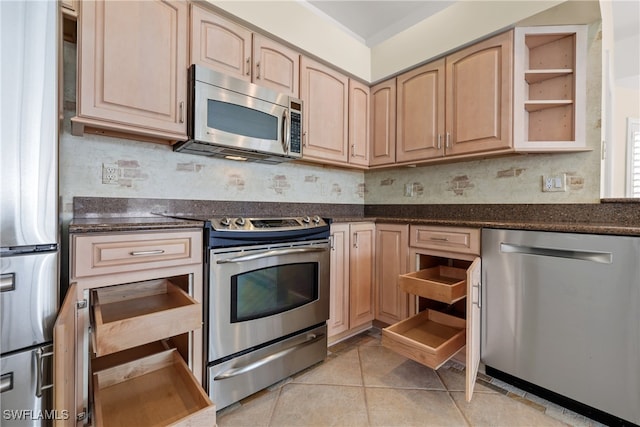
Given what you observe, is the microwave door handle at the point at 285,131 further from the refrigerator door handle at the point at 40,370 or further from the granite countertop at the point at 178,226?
the refrigerator door handle at the point at 40,370

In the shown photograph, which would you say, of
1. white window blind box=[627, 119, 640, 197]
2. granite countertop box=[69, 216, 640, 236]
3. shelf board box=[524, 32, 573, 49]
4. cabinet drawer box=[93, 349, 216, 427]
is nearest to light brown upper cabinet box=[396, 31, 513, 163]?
shelf board box=[524, 32, 573, 49]

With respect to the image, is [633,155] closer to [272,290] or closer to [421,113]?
[421,113]

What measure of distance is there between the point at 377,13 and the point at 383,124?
0.89 m

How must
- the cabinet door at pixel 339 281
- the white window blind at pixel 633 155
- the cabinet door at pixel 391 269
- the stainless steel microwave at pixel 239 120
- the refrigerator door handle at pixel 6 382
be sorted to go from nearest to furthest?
the refrigerator door handle at pixel 6 382 → the stainless steel microwave at pixel 239 120 → the cabinet door at pixel 339 281 → the cabinet door at pixel 391 269 → the white window blind at pixel 633 155

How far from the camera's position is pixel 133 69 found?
4.94 feet

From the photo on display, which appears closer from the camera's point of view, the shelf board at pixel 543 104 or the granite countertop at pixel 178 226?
the granite countertop at pixel 178 226

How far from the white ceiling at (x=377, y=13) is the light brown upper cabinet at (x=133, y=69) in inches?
50.0

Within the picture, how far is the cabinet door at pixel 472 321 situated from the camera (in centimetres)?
145

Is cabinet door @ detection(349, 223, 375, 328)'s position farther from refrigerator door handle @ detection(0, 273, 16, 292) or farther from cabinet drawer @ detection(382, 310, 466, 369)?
refrigerator door handle @ detection(0, 273, 16, 292)

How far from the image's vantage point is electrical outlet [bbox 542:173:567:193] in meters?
1.94

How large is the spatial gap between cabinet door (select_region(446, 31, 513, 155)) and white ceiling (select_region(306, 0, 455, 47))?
1.79ft

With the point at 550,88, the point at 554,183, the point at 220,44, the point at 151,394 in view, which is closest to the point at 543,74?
the point at 550,88

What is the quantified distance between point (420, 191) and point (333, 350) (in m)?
1.55

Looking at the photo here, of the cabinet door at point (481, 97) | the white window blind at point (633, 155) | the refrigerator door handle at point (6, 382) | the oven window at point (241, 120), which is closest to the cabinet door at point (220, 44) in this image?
the oven window at point (241, 120)
